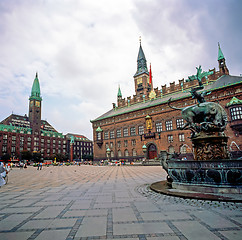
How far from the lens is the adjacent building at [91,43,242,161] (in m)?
31.6

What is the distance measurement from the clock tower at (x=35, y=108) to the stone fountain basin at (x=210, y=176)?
87.0 m

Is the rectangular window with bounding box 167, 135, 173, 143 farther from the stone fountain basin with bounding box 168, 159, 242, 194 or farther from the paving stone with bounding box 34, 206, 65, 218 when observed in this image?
the paving stone with bounding box 34, 206, 65, 218

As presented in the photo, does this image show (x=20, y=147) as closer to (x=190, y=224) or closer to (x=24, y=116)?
(x=24, y=116)

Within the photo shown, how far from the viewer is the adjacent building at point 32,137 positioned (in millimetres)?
70875

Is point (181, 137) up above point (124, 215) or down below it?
above

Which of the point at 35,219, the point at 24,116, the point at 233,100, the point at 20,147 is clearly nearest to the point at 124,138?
the point at 233,100

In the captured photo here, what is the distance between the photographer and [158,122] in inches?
1636

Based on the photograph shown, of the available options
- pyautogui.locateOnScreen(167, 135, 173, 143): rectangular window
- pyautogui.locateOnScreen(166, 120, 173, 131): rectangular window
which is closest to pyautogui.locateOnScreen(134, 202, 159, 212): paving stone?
pyautogui.locateOnScreen(167, 135, 173, 143): rectangular window

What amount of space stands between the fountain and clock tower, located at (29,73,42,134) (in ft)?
284

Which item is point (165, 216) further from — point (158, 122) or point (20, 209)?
point (158, 122)

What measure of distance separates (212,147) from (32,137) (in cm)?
8458

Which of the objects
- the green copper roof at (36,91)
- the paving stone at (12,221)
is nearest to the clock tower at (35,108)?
the green copper roof at (36,91)

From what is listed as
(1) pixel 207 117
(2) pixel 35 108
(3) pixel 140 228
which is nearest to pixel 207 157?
(1) pixel 207 117

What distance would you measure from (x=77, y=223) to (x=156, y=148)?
38.6 metres
